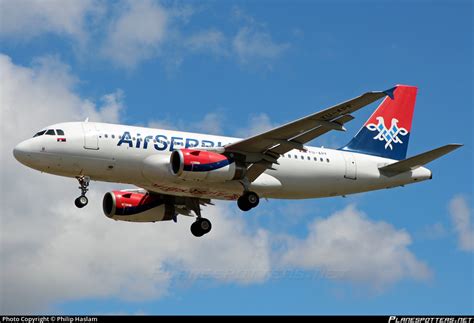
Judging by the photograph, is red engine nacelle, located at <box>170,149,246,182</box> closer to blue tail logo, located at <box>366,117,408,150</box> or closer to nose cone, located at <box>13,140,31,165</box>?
nose cone, located at <box>13,140,31,165</box>

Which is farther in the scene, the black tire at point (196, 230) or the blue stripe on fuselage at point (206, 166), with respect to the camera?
the black tire at point (196, 230)

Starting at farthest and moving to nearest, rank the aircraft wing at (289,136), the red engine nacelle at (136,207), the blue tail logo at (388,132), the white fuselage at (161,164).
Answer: the blue tail logo at (388,132)
the red engine nacelle at (136,207)
the white fuselage at (161,164)
the aircraft wing at (289,136)

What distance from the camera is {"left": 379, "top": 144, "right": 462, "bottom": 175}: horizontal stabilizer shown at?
40547mm

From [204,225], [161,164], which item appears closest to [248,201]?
[161,164]

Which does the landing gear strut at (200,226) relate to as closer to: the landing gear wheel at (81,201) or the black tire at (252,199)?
the black tire at (252,199)

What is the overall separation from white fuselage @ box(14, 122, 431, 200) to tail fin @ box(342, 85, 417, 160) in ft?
8.36

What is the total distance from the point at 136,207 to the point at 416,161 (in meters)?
14.3

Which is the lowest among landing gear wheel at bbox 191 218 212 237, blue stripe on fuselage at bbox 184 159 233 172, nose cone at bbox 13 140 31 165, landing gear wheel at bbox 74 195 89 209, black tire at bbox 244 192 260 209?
landing gear wheel at bbox 74 195 89 209

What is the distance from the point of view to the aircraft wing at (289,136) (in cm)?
3725

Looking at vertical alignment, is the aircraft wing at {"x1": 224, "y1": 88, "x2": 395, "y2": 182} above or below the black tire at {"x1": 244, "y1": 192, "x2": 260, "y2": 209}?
above

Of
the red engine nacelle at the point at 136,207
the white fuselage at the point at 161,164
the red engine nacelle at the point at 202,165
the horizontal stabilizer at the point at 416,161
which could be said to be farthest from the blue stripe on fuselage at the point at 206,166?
the horizontal stabilizer at the point at 416,161

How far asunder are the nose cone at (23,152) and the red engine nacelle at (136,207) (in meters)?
7.09

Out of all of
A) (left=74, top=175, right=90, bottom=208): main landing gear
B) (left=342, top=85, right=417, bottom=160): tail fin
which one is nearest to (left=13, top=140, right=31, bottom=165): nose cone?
(left=74, top=175, right=90, bottom=208): main landing gear

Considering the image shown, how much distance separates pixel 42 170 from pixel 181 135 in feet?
21.5
